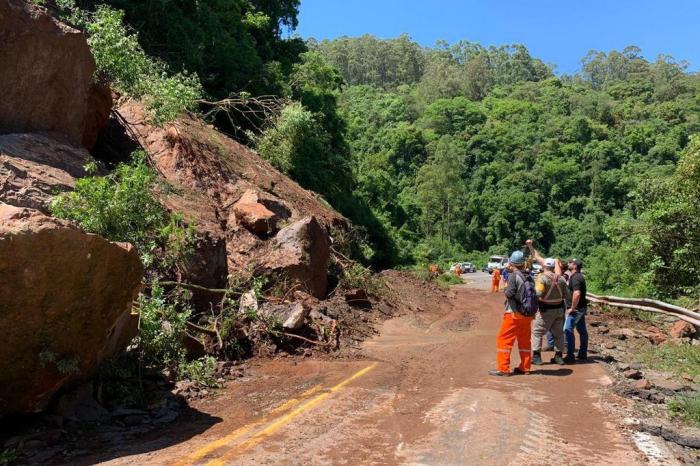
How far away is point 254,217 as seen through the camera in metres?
13.1

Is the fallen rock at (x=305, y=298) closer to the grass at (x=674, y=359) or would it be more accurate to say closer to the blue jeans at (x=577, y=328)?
the blue jeans at (x=577, y=328)

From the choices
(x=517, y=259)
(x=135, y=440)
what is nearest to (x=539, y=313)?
(x=517, y=259)

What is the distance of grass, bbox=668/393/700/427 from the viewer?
630 cm

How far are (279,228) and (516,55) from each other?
141 m

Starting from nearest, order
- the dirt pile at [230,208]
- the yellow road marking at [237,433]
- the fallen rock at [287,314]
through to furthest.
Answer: the yellow road marking at [237,433]
the fallen rock at [287,314]
the dirt pile at [230,208]

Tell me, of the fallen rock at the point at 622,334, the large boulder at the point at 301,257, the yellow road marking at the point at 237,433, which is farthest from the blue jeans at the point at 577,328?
the large boulder at the point at 301,257

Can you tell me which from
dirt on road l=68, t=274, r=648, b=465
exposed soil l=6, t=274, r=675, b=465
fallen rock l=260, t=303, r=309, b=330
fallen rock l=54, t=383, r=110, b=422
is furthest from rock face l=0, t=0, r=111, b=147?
dirt on road l=68, t=274, r=648, b=465

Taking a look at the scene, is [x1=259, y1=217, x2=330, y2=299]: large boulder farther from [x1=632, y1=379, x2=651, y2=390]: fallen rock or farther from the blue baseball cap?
[x1=632, y1=379, x2=651, y2=390]: fallen rock

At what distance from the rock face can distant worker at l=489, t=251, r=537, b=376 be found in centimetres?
744

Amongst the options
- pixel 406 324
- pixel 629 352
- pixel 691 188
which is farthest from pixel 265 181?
pixel 691 188

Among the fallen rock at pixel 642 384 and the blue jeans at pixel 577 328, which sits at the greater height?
the blue jeans at pixel 577 328

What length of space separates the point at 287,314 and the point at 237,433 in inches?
194

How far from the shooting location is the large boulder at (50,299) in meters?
4.89

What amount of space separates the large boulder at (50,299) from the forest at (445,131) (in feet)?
23.2
